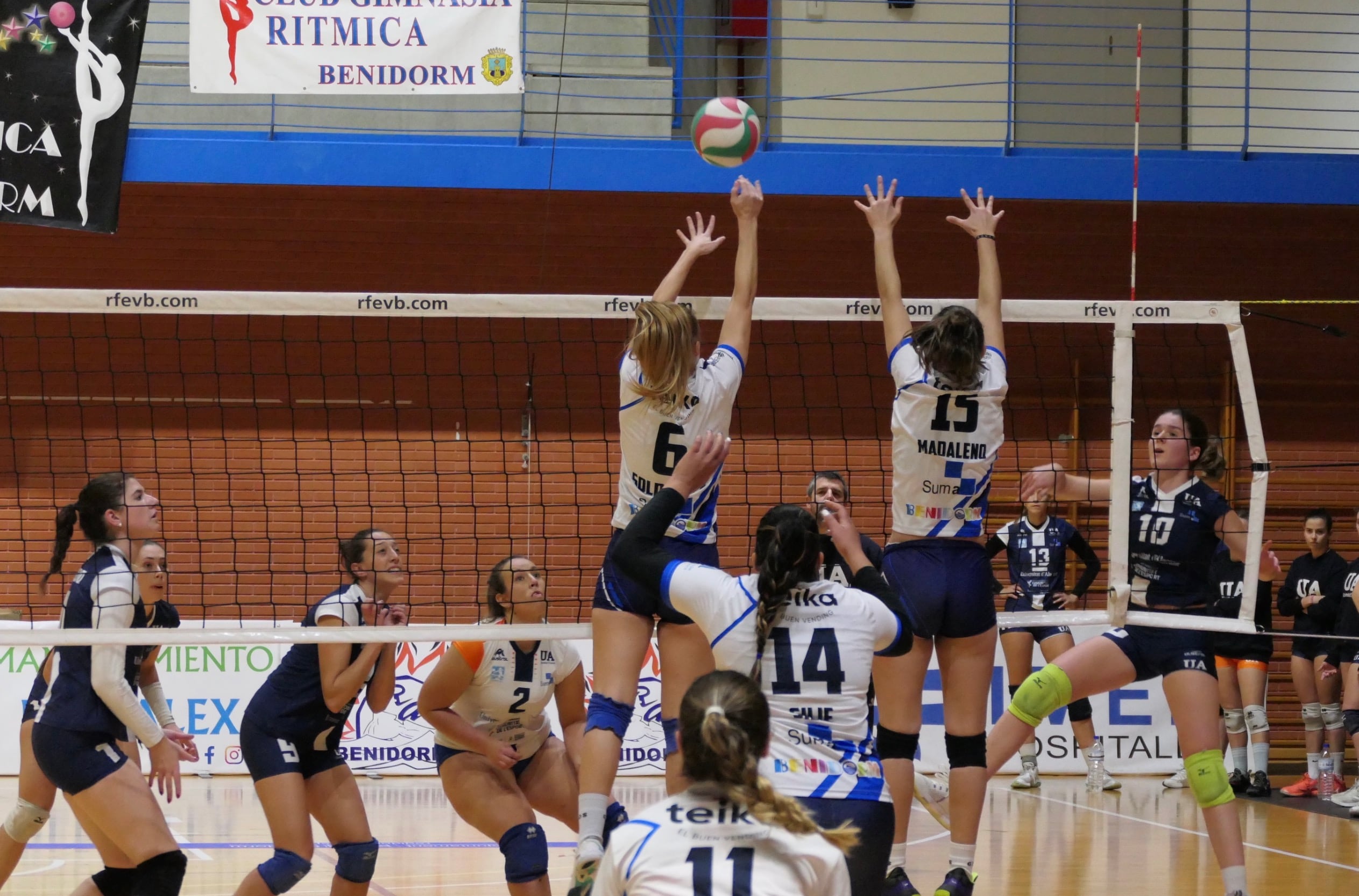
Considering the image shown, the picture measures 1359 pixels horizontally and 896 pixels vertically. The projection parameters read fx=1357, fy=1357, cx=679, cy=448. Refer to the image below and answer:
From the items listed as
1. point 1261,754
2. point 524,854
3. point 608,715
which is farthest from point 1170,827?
point 608,715

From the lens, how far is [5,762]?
11.1m

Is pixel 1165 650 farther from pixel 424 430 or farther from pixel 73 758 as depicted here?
pixel 424 430

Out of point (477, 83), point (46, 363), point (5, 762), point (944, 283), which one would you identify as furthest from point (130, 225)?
point (944, 283)

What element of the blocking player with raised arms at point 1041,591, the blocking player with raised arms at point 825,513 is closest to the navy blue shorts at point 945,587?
the blocking player with raised arms at point 825,513

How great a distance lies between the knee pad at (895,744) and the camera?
16.7 feet

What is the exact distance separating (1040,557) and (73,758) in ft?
24.7

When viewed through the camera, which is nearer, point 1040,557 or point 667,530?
point 667,530

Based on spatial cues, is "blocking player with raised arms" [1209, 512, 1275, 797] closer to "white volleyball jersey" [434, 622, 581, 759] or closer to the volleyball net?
the volleyball net

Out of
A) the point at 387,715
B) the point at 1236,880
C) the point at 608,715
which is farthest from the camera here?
the point at 387,715

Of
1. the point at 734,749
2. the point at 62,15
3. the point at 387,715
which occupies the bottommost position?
the point at 387,715

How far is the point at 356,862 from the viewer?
537 cm

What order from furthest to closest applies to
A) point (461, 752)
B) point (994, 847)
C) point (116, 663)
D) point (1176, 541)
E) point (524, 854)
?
point (994, 847) < point (1176, 541) < point (461, 752) < point (524, 854) < point (116, 663)

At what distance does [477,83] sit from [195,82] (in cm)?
214

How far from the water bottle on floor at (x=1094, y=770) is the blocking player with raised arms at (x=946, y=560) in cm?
581
